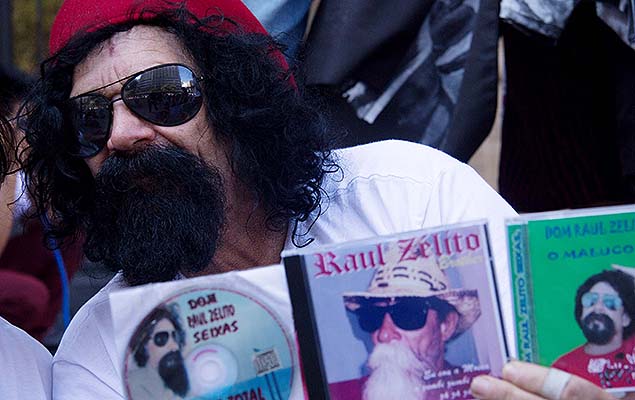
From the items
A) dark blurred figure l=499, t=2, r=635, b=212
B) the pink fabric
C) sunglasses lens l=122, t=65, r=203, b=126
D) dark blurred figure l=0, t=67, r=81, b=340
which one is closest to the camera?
sunglasses lens l=122, t=65, r=203, b=126

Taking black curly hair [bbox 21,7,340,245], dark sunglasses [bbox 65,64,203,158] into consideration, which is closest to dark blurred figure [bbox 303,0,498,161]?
black curly hair [bbox 21,7,340,245]

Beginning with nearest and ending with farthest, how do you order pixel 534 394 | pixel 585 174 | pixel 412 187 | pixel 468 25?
pixel 534 394 < pixel 412 187 < pixel 468 25 < pixel 585 174

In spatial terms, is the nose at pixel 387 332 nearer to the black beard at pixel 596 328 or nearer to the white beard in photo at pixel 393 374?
the white beard in photo at pixel 393 374

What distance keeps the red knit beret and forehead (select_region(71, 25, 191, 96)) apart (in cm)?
4

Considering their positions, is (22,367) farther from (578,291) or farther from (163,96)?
(578,291)

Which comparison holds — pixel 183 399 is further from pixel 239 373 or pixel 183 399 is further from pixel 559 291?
pixel 559 291

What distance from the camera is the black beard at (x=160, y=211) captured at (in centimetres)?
202

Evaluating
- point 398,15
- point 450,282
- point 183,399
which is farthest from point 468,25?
point 183,399

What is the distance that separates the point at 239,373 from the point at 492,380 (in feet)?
1.16

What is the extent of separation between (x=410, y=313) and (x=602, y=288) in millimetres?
268

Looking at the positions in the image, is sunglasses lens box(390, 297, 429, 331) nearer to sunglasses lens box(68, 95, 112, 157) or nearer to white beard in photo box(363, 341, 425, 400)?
white beard in photo box(363, 341, 425, 400)

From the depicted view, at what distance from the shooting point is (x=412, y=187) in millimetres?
1998

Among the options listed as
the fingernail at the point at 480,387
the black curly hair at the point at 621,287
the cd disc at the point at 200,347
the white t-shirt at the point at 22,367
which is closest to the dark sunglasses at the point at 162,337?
the cd disc at the point at 200,347

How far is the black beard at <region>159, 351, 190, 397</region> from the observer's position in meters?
1.37
